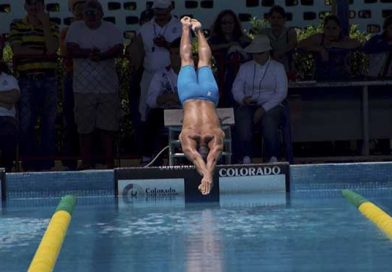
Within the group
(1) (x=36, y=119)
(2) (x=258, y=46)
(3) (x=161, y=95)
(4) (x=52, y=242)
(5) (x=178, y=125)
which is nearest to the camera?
(4) (x=52, y=242)

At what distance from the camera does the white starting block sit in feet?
37.4

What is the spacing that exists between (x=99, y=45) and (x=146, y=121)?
41.5 inches

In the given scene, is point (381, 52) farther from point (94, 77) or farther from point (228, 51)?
point (94, 77)

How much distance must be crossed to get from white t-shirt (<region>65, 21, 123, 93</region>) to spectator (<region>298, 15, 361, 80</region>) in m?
2.47

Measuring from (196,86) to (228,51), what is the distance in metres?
2.11

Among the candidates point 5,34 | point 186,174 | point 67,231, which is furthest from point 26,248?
point 5,34

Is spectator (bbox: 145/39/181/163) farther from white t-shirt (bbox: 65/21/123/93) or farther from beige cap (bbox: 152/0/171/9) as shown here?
white t-shirt (bbox: 65/21/123/93)

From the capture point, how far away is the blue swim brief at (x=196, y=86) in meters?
10.5

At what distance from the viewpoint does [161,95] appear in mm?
11914

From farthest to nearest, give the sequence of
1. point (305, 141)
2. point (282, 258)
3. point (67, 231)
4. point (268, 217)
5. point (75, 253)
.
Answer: point (305, 141) → point (268, 217) → point (67, 231) → point (75, 253) → point (282, 258)

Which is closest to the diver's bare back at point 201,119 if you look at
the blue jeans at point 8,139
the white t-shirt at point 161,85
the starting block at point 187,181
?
the starting block at point 187,181

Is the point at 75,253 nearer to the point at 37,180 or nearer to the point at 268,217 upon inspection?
the point at 268,217

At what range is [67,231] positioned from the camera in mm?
8102

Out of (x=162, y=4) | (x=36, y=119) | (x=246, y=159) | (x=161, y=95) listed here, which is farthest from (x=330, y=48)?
(x=36, y=119)
